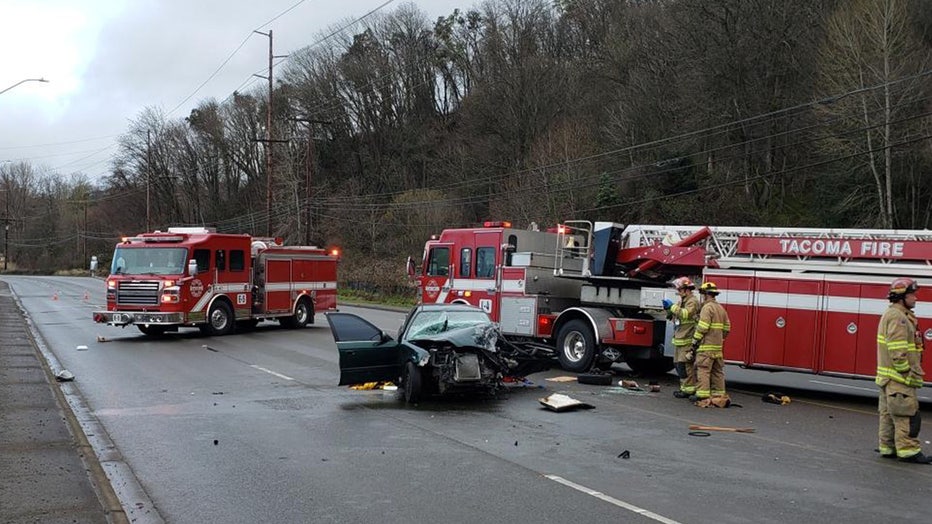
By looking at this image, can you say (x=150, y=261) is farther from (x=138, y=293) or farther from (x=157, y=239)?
(x=138, y=293)

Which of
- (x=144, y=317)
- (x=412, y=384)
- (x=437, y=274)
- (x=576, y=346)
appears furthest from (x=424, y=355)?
(x=144, y=317)

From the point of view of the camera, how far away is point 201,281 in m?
20.5

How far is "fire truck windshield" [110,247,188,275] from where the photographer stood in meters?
20.1

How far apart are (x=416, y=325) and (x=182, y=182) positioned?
8201 cm

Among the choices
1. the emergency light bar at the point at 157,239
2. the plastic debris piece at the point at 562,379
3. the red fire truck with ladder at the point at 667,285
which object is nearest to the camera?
the red fire truck with ladder at the point at 667,285

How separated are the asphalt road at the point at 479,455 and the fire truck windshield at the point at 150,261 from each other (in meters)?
7.14

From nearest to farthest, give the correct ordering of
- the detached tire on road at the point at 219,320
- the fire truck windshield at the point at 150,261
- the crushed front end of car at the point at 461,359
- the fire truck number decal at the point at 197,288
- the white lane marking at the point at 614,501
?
the white lane marking at the point at 614,501, the crushed front end of car at the point at 461,359, the fire truck windshield at the point at 150,261, the fire truck number decal at the point at 197,288, the detached tire on road at the point at 219,320

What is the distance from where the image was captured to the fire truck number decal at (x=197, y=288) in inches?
795

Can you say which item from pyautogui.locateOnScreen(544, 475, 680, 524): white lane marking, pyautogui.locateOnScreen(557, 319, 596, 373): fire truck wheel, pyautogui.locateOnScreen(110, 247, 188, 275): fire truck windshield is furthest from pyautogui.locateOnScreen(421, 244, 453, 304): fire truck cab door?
pyautogui.locateOnScreen(544, 475, 680, 524): white lane marking

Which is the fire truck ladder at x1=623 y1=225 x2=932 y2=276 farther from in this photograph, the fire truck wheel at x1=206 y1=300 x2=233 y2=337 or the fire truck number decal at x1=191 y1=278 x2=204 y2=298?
the fire truck wheel at x1=206 y1=300 x2=233 y2=337

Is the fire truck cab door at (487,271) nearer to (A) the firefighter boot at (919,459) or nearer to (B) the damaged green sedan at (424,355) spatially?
(B) the damaged green sedan at (424,355)

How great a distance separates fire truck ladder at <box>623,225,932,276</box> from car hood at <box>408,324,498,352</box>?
4.34 metres

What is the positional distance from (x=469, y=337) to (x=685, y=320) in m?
3.37

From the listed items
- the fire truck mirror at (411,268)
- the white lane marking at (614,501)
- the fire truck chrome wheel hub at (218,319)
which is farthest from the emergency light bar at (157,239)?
the white lane marking at (614,501)
